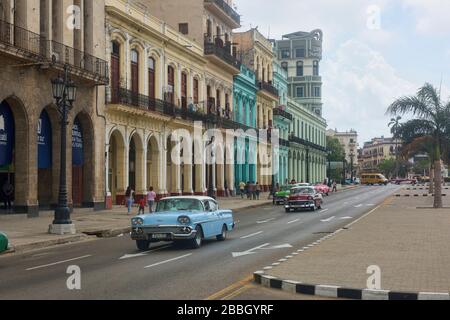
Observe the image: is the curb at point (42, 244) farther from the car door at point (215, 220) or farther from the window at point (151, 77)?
the window at point (151, 77)

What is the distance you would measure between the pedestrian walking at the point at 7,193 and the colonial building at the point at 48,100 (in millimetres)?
612

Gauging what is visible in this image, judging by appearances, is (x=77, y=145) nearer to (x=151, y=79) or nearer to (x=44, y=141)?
(x=44, y=141)

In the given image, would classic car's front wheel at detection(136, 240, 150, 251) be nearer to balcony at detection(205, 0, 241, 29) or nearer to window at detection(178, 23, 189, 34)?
window at detection(178, 23, 189, 34)

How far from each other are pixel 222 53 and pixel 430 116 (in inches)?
824

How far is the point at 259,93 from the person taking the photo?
227ft

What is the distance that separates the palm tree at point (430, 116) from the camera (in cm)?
3772

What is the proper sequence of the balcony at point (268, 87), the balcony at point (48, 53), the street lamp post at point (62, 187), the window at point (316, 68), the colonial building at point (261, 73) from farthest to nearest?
the window at point (316, 68) < the balcony at point (268, 87) < the colonial building at point (261, 73) < the balcony at point (48, 53) < the street lamp post at point (62, 187)

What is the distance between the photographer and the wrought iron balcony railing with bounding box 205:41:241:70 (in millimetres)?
52156

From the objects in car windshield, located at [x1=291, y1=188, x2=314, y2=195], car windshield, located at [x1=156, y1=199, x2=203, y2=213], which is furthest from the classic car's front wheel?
car windshield, located at [x1=291, y1=188, x2=314, y2=195]

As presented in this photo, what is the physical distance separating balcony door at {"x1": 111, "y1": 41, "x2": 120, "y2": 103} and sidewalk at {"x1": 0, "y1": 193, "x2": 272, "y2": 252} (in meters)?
6.79

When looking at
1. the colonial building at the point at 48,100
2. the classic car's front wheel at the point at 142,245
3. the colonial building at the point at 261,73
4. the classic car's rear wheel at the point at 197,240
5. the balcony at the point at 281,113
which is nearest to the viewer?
the classic car's rear wheel at the point at 197,240

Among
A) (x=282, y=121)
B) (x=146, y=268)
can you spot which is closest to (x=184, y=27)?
(x=282, y=121)

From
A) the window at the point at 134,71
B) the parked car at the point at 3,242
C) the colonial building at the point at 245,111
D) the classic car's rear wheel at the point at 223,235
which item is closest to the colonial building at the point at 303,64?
the colonial building at the point at 245,111
